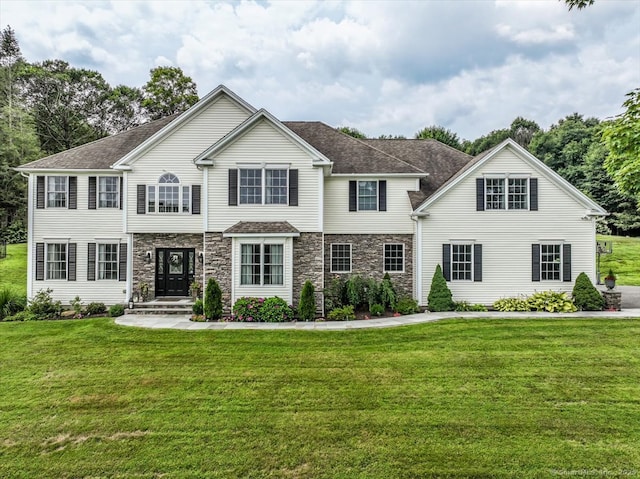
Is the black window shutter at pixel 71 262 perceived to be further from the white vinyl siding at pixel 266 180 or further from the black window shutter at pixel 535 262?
the black window shutter at pixel 535 262

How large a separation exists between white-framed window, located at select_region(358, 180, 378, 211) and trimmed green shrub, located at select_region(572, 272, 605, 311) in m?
9.24

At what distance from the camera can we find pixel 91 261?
15.4 metres

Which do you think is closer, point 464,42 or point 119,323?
point 119,323

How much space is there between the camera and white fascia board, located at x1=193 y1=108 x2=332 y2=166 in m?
13.5

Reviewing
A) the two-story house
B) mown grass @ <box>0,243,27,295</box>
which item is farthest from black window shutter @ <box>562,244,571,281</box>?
mown grass @ <box>0,243,27,295</box>

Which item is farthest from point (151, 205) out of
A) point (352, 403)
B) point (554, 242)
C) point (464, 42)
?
point (464, 42)

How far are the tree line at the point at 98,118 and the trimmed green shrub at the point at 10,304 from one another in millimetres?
14225

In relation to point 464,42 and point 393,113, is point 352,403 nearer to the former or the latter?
point 464,42

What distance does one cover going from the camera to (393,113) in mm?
37875

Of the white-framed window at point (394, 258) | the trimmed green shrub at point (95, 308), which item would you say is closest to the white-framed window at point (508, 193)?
the white-framed window at point (394, 258)

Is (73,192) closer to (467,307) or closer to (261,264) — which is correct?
(261,264)

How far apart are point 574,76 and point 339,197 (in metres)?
22.4

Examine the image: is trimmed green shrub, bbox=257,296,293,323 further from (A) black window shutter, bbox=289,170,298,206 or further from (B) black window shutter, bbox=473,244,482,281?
(B) black window shutter, bbox=473,244,482,281

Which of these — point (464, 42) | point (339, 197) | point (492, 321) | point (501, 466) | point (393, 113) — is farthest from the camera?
point (393, 113)
